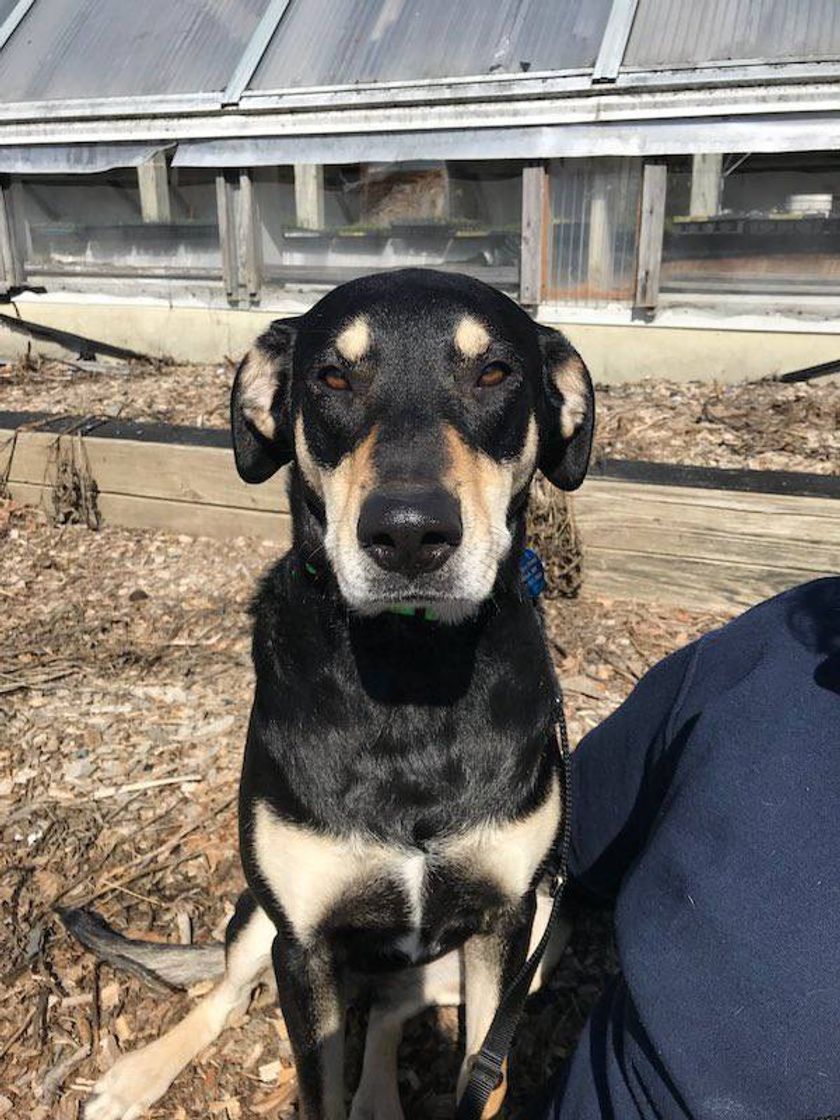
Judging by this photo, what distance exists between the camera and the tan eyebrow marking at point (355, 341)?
195 cm

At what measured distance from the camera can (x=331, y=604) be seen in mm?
1979

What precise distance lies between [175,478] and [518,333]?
292 cm

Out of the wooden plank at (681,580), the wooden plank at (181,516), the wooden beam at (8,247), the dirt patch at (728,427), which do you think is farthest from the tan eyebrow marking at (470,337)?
the wooden beam at (8,247)

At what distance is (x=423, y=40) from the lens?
25.0 feet

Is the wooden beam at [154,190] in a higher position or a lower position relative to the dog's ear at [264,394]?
higher

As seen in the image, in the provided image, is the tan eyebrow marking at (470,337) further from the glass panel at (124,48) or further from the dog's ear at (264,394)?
the glass panel at (124,48)

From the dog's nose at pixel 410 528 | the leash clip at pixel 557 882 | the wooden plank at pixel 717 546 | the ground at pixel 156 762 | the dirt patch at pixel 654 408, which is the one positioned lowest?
the ground at pixel 156 762

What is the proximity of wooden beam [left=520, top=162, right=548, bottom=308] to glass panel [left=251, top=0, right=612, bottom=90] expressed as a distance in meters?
0.82

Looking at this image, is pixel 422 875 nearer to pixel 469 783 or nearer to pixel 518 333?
pixel 469 783

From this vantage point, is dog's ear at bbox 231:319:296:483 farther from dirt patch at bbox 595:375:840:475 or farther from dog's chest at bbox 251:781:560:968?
dirt patch at bbox 595:375:840:475

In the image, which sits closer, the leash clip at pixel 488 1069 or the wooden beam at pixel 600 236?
the leash clip at pixel 488 1069

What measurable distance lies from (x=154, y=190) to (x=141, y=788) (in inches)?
292

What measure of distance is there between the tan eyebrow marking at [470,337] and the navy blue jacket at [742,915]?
0.84 meters

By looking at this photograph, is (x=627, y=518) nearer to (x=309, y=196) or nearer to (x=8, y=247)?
(x=309, y=196)
